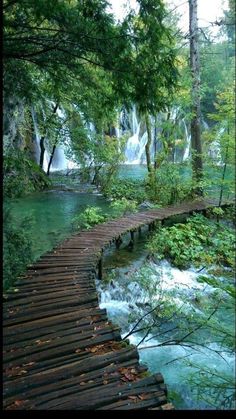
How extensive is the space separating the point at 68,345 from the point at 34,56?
3.51 m

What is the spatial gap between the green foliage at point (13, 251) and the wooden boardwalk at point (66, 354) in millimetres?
230

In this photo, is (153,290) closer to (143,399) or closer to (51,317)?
(51,317)

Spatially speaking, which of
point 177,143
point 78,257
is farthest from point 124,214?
point 78,257

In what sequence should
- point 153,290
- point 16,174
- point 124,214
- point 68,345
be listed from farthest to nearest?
point 124,214, point 16,174, point 153,290, point 68,345

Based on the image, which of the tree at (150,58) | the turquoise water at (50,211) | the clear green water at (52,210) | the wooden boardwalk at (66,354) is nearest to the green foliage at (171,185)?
the clear green water at (52,210)

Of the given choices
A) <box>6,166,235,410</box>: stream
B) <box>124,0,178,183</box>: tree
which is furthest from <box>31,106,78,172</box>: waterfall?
<box>124,0,178,183</box>: tree

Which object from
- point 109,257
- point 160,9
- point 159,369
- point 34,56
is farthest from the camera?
point 109,257

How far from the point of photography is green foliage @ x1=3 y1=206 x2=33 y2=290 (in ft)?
19.1

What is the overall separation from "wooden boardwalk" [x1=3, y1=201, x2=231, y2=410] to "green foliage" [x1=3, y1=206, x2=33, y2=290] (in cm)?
23

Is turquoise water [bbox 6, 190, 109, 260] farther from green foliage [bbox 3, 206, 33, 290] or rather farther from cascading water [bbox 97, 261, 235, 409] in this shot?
cascading water [bbox 97, 261, 235, 409]

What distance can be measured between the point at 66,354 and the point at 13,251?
10.1ft

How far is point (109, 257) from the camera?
9672mm

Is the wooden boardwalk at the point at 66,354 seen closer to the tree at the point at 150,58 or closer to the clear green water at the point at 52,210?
the tree at the point at 150,58

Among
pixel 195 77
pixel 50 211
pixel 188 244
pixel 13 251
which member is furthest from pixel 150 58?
pixel 50 211
